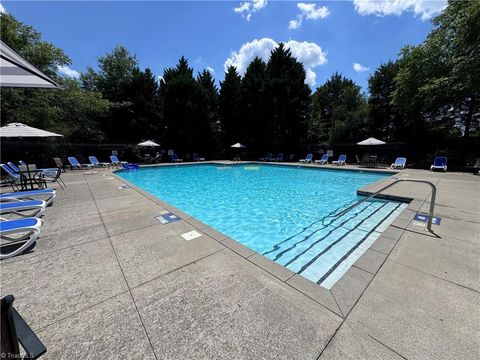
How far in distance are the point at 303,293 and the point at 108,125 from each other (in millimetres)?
28372

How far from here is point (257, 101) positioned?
2353 cm

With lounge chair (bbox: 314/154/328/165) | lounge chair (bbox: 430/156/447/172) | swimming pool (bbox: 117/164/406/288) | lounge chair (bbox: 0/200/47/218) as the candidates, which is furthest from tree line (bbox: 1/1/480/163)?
lounge chair (bbox: 0/200/47/218)

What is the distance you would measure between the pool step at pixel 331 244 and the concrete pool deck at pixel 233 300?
2.14 feet

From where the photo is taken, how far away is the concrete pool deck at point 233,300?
164cm

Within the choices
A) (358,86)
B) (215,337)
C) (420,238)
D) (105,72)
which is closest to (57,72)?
(105,72)

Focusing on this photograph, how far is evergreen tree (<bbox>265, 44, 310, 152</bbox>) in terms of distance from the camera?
22750mm

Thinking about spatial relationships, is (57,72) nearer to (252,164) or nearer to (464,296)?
(252,164)

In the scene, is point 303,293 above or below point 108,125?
below

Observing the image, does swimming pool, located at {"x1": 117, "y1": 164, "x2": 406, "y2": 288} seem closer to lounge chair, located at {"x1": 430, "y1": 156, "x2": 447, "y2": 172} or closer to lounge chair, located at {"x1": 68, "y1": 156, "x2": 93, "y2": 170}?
lounge chair, located at {"x1": 68, "y1": 156, "x2": 93, "y2": 170}

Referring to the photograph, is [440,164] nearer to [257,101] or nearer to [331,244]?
[331,244]

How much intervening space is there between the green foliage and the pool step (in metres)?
21.5

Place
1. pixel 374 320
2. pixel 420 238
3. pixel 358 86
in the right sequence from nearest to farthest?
pixel 374 320 < pixel 420 238 < pixel 358 86

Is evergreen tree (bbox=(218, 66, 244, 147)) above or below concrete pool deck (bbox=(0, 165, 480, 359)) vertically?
above

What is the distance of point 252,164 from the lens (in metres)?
20.0
